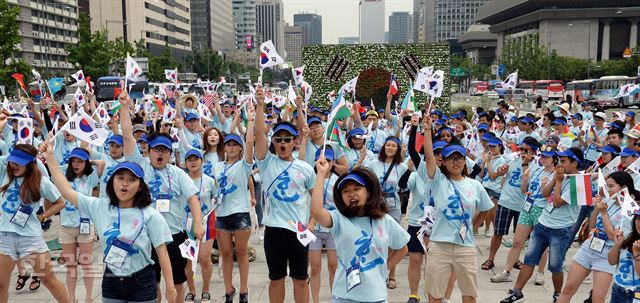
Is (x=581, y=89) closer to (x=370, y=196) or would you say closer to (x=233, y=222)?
(x=233, y=222)

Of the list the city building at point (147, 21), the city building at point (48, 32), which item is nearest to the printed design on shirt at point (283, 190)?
the city building at point (48, 32)

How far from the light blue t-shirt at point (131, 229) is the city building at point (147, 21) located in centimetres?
7285

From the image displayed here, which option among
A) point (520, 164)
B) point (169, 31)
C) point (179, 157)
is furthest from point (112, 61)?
point (169, 31)

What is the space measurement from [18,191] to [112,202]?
1650 mm

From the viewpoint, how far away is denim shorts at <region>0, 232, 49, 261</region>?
546 centimetres

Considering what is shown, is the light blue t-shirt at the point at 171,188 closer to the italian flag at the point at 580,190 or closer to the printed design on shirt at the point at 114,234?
the printed design on shirt at the point at 114,234

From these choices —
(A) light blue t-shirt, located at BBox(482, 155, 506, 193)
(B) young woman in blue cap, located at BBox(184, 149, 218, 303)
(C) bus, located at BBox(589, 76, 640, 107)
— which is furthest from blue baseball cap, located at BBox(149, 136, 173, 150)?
(C) bus, located at BBox(589, 76, 640, 107)

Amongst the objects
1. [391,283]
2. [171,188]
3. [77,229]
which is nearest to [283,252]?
[171,188]

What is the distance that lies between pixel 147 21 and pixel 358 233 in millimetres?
91779

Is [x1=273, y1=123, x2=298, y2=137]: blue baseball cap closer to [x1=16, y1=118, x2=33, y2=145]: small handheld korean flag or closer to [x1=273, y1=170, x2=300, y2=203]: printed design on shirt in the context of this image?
[x1=273, y1=170, x2=300, y2=203]: printed design on shirt

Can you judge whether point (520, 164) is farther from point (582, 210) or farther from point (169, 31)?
point (169, 31)

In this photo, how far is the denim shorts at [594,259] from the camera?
5.37 metres

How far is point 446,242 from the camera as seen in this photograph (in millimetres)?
5426

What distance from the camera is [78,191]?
21.4 feet
